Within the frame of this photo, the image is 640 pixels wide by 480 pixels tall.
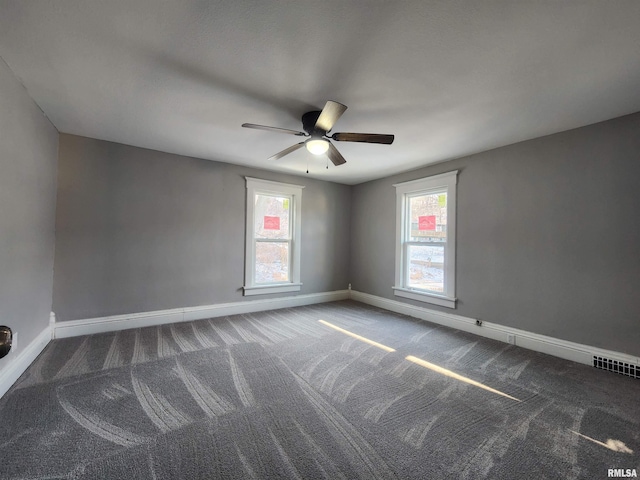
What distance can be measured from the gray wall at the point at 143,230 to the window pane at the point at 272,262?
335 millimetres

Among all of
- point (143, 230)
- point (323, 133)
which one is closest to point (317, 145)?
point (323, 133)

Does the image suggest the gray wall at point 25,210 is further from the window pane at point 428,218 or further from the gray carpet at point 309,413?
the window pane at point 428,218

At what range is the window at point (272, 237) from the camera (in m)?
4.57

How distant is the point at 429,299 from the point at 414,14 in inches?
146

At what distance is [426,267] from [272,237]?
2654mm

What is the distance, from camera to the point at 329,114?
2.12 m

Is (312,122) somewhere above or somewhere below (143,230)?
above

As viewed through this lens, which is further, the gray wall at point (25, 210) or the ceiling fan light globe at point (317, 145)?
the ceiling fan light globe at point (317, 145)

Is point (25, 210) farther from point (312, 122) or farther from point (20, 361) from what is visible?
point (312, 122)

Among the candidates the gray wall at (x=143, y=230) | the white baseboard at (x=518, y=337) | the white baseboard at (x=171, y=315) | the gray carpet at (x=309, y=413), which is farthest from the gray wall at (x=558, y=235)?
the gray wall at (x=143, y=230)

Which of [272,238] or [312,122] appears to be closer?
[312,122]

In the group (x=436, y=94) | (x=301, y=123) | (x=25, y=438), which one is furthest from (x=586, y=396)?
(x=25, y=438)

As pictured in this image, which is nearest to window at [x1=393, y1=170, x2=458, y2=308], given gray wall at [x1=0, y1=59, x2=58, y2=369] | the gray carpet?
the gray carpet

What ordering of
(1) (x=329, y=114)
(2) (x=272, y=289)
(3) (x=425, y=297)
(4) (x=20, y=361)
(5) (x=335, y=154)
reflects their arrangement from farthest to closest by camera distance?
1. (2) (x=272, y=289)
2. (3) (x=425, y=297)
3. (5) (x=335, y=154)
4. (4) (x=20, y=361)
5. (1) (x=329, y=114)
